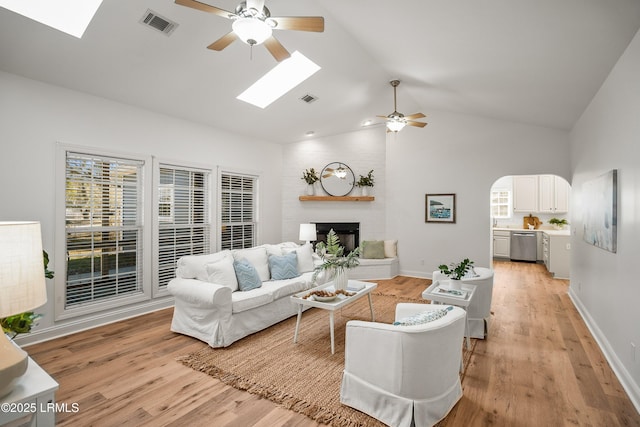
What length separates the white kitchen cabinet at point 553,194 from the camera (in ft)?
25.7

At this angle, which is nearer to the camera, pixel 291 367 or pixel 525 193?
pixel 291 367

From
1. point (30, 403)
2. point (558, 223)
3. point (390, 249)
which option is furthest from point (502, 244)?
point (30, 403)

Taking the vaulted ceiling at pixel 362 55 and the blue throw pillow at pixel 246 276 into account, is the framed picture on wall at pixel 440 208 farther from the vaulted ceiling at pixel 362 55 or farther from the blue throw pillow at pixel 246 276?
the blue throw pillow at pixel 246 276

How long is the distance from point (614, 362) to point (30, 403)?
406cm

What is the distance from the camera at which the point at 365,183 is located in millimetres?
6594

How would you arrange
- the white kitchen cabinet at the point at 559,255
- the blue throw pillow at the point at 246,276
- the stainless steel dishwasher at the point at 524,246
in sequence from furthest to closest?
the stainless steel dishwasher at the point at 524,246 → the white kitchen cabinet at the point at 559,255 → the blue throw pillow at the point at 246,276

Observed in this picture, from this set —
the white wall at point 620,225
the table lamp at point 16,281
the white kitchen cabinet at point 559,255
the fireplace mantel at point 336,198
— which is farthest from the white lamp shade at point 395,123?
the white kitchen cabinet at point 559,255

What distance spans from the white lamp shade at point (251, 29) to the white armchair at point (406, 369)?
2.20 meters

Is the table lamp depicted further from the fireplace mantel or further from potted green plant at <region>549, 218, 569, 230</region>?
potted green plant at <region>549, 218, 569, 230</region>

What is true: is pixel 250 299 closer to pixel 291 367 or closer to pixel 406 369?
pixel 291 367

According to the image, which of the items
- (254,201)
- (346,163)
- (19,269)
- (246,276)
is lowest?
(246,276)

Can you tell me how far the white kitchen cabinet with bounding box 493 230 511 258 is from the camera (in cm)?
834

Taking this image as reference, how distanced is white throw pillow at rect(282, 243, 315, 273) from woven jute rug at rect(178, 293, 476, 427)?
3.16 ft

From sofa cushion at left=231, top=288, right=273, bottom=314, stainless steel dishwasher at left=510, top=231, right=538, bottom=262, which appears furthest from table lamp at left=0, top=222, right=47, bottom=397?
stainless steel dishwasher at left=510, top=231, right=538, bottom=262
